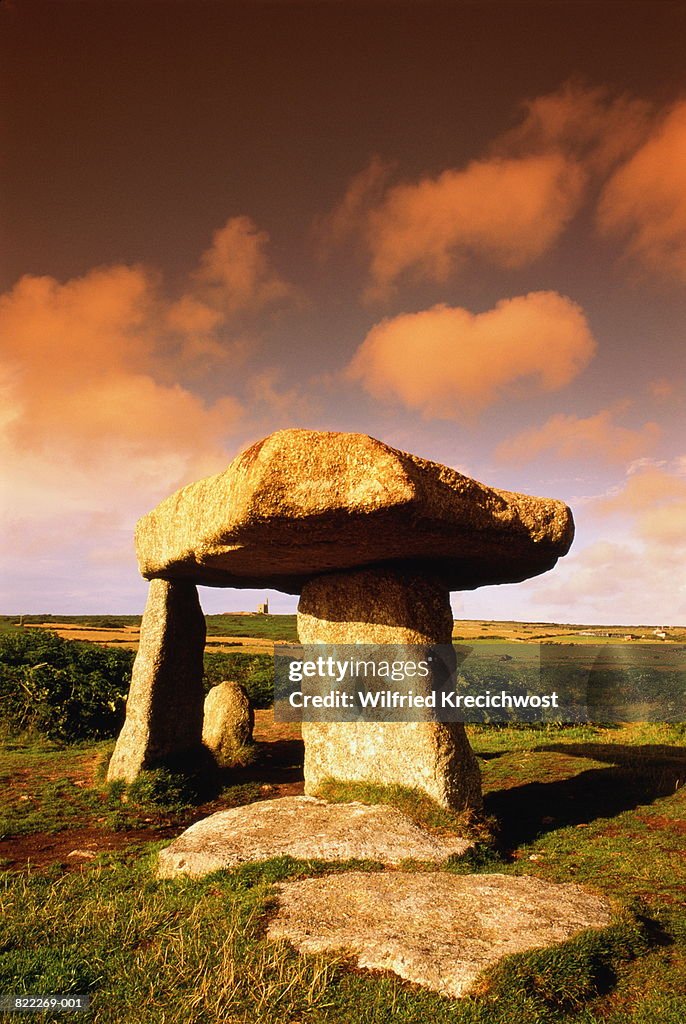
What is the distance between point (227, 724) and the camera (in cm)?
1251

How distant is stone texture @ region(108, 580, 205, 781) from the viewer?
10812mm

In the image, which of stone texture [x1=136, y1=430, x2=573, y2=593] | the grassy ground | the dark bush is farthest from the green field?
stone texture [x1=136, y1=430, x2=573, y2=593]

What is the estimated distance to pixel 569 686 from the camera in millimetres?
23250

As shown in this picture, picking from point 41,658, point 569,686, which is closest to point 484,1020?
point 41,658

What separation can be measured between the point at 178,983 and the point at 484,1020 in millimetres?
1947

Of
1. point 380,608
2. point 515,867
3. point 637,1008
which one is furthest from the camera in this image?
point 380,608

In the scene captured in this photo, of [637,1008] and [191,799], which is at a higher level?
[637,1008]

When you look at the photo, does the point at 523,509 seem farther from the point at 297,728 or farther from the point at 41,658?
the point at 41,658

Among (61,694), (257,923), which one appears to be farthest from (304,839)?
(61,694)

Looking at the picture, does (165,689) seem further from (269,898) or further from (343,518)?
(269,898)

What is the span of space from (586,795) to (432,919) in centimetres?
664

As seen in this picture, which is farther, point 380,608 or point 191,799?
point 191,799

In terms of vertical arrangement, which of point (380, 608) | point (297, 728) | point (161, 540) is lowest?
point (297, 728)

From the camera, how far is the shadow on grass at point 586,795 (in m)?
8.82
